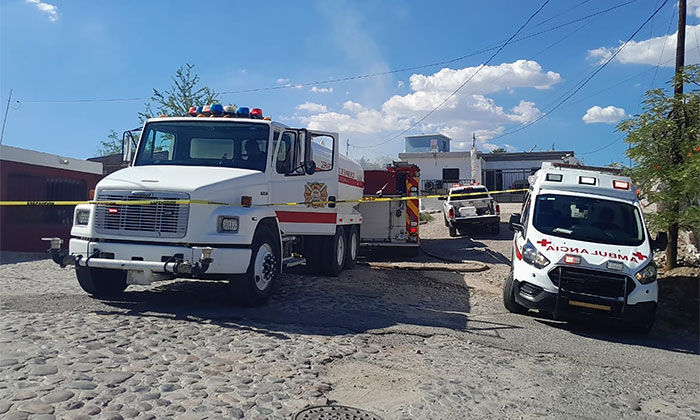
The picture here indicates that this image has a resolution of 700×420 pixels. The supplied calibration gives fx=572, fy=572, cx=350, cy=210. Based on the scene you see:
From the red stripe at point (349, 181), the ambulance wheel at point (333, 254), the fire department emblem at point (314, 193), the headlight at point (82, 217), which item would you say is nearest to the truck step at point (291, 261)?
the ambulance wheel at point (333, 254)

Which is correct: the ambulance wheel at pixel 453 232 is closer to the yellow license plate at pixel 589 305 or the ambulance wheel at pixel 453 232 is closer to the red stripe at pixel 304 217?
the red stripe at pixel 304 217

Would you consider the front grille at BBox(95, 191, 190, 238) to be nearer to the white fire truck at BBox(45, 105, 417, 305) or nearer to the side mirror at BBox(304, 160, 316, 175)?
the white fire truck at BBox(45, 105, 417, 305)

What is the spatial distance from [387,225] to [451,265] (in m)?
2.31

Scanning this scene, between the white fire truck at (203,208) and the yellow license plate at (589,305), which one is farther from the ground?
the white fire truck at (203,208)

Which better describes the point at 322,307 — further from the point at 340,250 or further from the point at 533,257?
the point at 340,250

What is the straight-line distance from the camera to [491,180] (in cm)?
4366

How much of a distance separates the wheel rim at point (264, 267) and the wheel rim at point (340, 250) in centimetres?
327

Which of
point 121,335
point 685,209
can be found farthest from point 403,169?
point 121,335

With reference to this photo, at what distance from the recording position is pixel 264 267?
318 inches

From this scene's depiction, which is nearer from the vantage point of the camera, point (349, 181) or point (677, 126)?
point (677, 126)

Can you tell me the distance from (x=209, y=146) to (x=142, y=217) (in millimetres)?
1785

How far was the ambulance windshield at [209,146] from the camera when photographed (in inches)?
342

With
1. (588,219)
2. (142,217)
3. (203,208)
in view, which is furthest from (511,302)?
(142,217)

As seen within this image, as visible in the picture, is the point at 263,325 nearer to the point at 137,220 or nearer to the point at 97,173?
the point at 137,220
